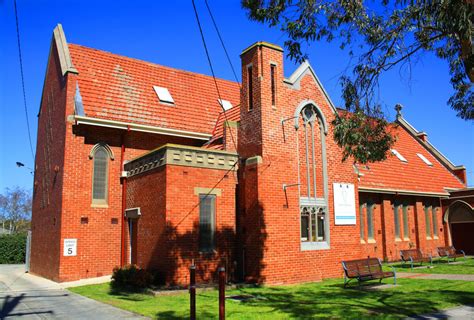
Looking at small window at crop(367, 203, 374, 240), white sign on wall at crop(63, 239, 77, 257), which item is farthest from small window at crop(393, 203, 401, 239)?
white sign on wall at crop(63, 239, 77, 257)

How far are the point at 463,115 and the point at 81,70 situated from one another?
55.0 ft

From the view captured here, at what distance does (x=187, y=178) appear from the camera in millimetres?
15281

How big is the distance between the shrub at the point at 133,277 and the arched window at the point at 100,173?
4.21 m

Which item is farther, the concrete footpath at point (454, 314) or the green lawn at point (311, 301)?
the green lawn at point (311, 301)

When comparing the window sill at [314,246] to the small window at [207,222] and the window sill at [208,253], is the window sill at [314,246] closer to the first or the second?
the window sill at [208,253]

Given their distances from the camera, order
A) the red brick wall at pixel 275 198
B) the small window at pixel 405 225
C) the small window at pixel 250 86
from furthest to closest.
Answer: the small window at pixel 405 225
the small window at pixel 250 86
the red brick wall at pixel 275 198

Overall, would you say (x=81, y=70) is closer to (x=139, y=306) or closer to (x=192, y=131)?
→ (x=192, y=131)

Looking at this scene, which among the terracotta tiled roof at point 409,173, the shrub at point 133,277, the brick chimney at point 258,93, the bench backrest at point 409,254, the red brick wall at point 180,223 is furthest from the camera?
the terracotta tiled roof at point 409,173

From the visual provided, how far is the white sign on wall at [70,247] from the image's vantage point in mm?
16859

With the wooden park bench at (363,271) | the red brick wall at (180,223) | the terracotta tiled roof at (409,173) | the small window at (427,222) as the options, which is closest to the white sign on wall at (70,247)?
the red brick wall at (180,223)

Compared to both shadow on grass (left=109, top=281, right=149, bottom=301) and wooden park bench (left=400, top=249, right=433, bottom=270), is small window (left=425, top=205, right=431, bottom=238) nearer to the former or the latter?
wooden park bench (left=400, top=249, right=433, bottom=270)

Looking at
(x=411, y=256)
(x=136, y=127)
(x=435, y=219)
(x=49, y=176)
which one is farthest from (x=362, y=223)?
(x=49, y=176)

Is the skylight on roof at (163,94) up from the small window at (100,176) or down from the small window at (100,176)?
up

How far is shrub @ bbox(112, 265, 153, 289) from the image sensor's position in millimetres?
13969
